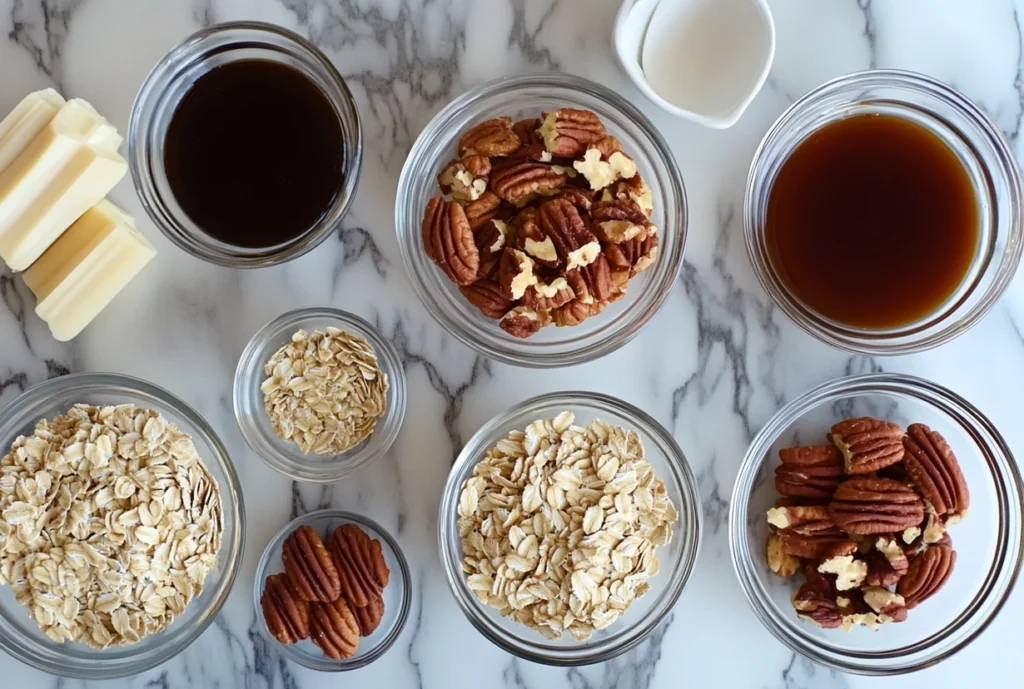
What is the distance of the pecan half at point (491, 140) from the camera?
116 cm

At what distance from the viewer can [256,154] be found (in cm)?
121

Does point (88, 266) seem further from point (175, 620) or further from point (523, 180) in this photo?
point (523, 180)

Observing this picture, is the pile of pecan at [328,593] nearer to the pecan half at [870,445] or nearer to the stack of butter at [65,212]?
the stack of butter at [65,212]

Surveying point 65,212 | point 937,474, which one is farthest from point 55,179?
point 937,474

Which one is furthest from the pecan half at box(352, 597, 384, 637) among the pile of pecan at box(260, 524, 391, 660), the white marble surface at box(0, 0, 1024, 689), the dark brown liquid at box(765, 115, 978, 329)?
the dark brown liquid at box(765, 115, 978, 329)

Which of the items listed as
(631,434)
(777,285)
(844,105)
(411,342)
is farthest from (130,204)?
(844,105)

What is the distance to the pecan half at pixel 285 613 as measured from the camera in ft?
3.95

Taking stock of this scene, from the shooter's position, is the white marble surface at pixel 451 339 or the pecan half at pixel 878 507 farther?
the white marble surface at pixel 451 339

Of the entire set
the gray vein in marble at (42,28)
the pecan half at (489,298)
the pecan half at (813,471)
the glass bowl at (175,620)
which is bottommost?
the glass bowl at (175,620)

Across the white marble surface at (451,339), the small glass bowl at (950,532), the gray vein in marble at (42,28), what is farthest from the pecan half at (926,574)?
the gray vein in marble at (42,28)

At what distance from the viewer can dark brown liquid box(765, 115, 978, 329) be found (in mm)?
1256

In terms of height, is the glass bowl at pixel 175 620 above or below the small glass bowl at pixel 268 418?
below

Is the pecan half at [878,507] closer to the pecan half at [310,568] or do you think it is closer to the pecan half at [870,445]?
the pecan half at [870,445]

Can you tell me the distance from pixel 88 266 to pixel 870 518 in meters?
1.23
